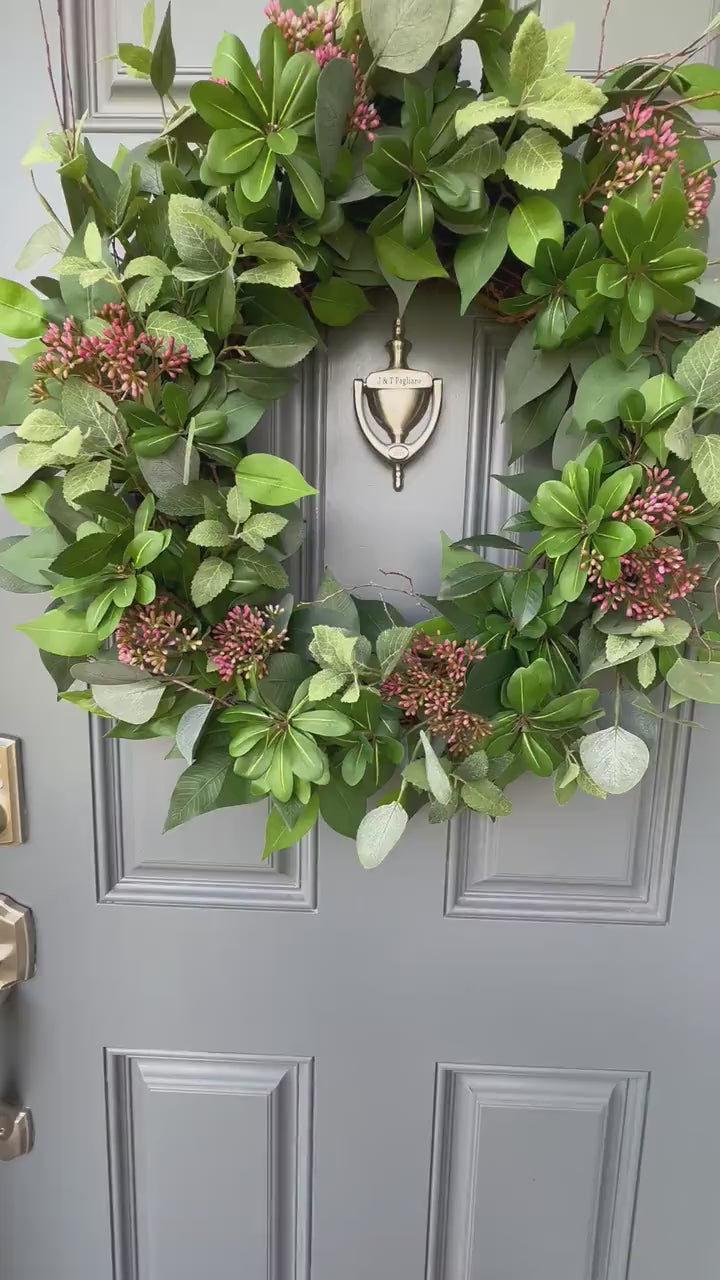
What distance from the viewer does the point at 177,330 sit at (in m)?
0.54

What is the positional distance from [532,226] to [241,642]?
36cm

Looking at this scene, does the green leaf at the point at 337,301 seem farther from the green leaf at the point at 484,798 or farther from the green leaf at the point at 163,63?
the green leaf at the point at 484,798

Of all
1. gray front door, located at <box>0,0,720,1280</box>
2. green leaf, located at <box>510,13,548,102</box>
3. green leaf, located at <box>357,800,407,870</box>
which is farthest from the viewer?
gray front door, located at <box>0,0,720,1280</box>

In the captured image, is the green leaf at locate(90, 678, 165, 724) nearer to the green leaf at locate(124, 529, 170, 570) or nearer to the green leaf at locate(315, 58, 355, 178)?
the green leaf at locate(124, 529, 170, 570)

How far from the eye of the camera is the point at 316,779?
22.9 inches

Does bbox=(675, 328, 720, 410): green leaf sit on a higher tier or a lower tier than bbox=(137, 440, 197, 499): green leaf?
higher

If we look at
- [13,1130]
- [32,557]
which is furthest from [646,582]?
[13,1130]

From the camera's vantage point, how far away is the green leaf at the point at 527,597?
578 millimetres

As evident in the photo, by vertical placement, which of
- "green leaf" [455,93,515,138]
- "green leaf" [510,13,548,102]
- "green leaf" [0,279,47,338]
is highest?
"green leaf" [510,13,548,102]

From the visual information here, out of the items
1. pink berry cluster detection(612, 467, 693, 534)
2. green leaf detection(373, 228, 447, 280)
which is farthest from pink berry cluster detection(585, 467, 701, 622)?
green leaf detection(373, 228, 447, 280)

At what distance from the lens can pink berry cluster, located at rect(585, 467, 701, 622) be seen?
53cm

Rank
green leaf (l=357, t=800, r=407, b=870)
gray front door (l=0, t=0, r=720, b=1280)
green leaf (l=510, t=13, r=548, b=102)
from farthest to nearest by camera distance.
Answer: gray front door (l=0, t=0, r=720, b=1280) < green leaf (l=357, t=800, r=407, b=870) < green leaf (l=510, t=13, r=548, b=102)

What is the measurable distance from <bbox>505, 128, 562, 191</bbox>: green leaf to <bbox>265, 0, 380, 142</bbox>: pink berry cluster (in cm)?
10

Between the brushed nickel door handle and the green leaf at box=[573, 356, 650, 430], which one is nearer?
the green leaf at box=[573, 356, 650, 430]
